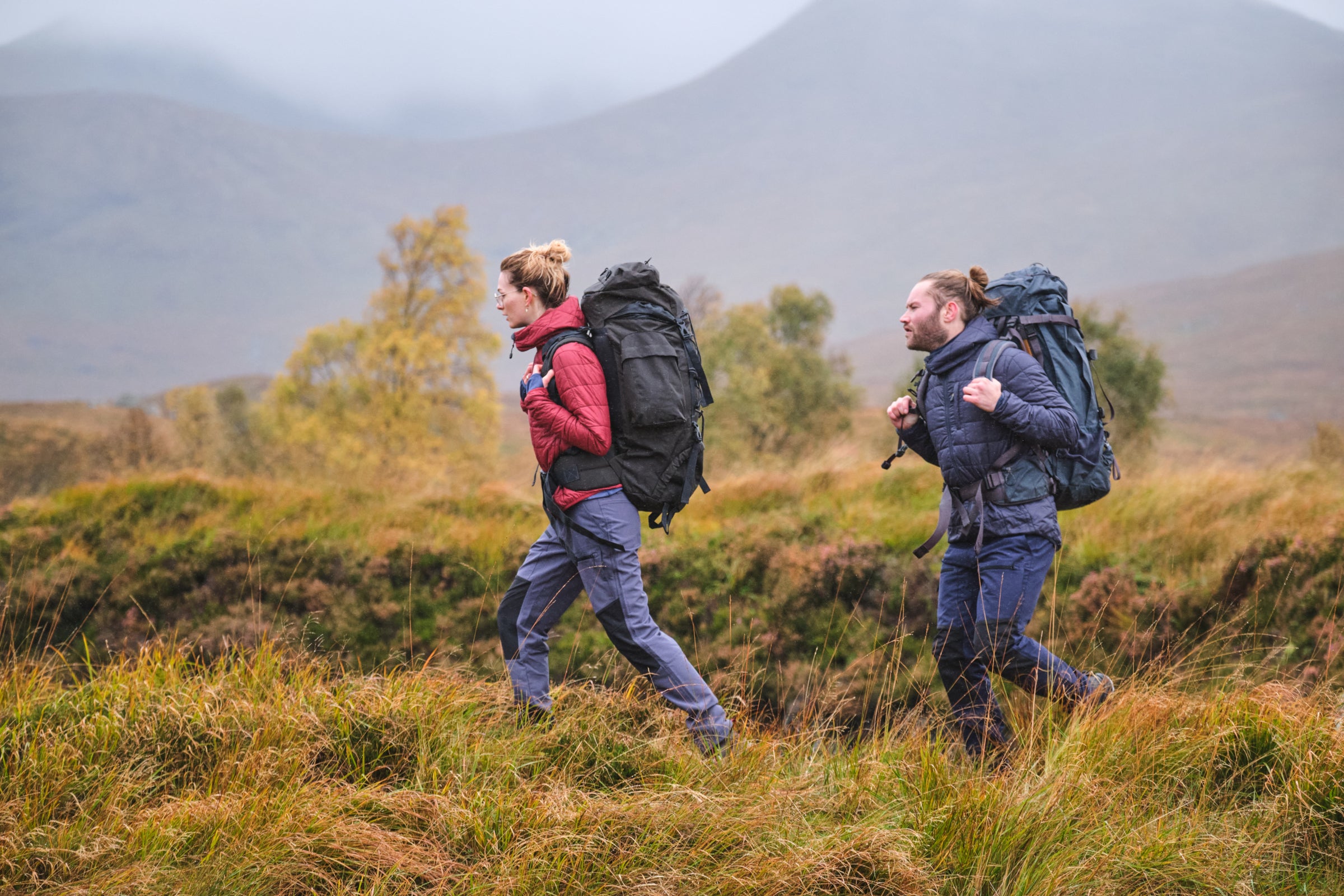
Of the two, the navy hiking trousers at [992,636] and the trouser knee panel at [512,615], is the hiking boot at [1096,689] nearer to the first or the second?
the navy hiking trousers at [992,636]

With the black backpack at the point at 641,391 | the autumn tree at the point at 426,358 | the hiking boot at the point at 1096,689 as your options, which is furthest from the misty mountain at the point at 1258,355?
the black backpack at the point at 641,391

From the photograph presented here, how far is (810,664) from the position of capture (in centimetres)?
690

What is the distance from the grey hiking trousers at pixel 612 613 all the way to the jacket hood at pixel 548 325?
2.48 ft

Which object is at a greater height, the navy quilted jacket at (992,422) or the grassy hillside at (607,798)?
the navy quilted jacket at (992,422)

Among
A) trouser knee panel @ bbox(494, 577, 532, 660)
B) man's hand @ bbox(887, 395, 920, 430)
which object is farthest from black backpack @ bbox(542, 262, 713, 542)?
man's hand @ bbox(887, 395, 920, 430)

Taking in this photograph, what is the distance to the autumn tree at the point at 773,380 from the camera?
26203 mm

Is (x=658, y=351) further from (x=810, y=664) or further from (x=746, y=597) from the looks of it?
(x=746, y=597)

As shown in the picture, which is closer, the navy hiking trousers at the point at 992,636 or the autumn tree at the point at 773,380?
the navy hiking trousers at the point at 992,636

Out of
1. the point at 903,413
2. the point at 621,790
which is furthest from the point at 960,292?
the point at 621,790

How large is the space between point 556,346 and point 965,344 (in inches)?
70.5

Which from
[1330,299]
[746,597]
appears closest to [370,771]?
[746,597]

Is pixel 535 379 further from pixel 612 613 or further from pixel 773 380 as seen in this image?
pixel 773 380

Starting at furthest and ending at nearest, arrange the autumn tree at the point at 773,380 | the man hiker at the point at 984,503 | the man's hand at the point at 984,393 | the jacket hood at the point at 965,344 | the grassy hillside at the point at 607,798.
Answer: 1. the autumn tree at the point at 773,380
2. the jacket hood at the point at 965,344
3. the man hiker at the point at 984,503
4. the man's hand at the point at 984,393
5. the grassy hillside at the point at 607,798

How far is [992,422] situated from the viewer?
3691 mm
